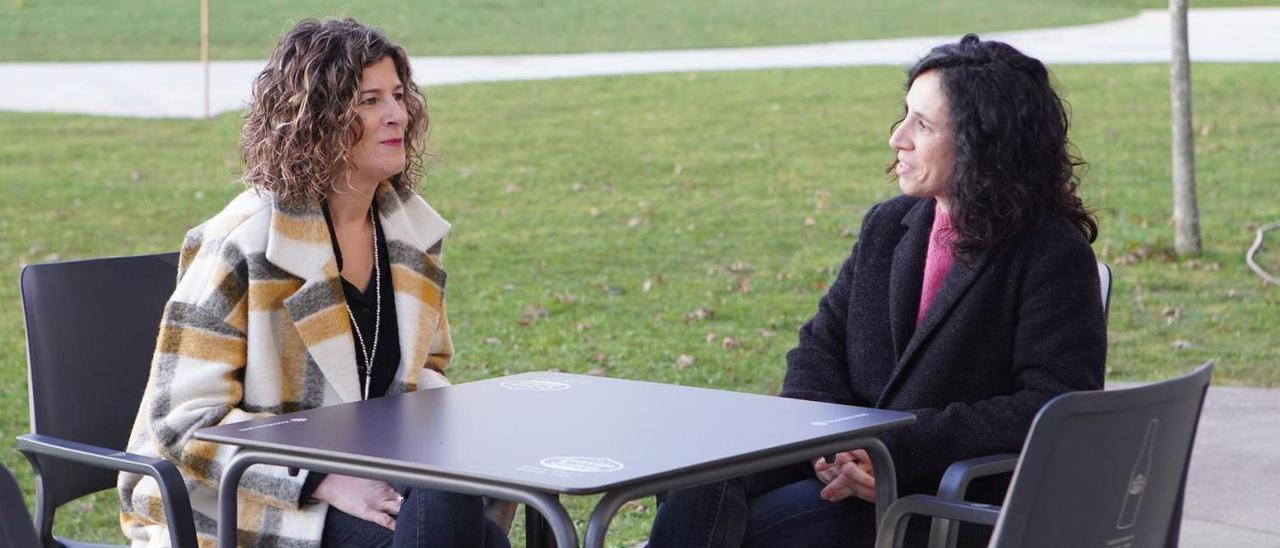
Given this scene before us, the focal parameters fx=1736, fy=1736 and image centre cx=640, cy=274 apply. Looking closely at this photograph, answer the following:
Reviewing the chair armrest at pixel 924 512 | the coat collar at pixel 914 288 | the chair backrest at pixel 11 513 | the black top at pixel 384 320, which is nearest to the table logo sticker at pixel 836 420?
the chair armrest at pixel 924 512

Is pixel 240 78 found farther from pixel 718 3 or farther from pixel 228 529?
pixel 228 529

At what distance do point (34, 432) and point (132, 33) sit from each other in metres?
21.2

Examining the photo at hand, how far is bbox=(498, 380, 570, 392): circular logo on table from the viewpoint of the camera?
346cm

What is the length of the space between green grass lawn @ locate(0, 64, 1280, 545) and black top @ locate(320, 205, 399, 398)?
1.21 feet

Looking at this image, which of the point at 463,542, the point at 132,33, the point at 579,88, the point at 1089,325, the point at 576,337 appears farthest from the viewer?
the point at 132,33

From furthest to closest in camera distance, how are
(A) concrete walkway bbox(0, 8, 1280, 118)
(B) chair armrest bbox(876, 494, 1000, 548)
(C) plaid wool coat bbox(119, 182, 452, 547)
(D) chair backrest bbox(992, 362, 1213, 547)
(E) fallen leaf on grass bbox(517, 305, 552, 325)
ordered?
(A) concrete walkway bbox(0, 8, 1280, 118)
(E) fallen leaf on grass bbox(517, 305, 552, 325)
(C) plaid wool coat bbox(119, 182, 452, 547)
(B) chair armrest bbox(876, 494, 1000, 548)
(D) chair backrest bbox(992, 362, 1213, 547)

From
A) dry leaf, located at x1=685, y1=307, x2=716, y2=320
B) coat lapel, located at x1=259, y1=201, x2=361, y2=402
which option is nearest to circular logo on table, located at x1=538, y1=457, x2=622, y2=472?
coat lapel, located at x1=259, y1=201, x2=361, y2=402

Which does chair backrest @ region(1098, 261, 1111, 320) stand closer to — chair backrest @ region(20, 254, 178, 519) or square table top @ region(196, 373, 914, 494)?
square table top @ region(196, 373, 914, 494)

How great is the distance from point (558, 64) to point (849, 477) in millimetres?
17193

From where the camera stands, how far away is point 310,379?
3.46m

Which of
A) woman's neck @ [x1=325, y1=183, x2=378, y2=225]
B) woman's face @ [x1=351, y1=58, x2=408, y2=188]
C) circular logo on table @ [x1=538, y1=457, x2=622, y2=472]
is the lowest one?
circular logo on table @ [x1=538, y1=457, x2=622, y2=472]

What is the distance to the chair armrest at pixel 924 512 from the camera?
2900 mm

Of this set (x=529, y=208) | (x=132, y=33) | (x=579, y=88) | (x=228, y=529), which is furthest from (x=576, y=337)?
(x=132, y=33)

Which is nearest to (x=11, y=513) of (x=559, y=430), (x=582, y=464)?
(x=582, y=464)
